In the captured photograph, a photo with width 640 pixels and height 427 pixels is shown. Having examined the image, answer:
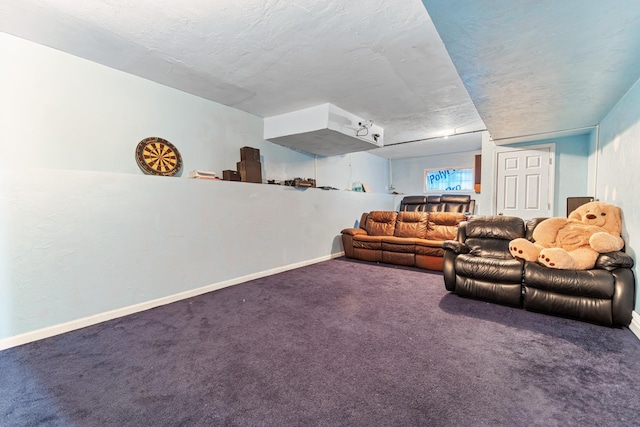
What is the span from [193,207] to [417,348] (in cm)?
266

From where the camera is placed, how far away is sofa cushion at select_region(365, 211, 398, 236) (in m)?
5.17

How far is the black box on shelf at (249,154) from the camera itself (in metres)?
3.71

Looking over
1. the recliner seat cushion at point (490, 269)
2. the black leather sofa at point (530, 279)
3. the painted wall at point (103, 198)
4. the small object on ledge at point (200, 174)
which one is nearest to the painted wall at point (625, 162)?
the black leather sofa at point (530, 279)

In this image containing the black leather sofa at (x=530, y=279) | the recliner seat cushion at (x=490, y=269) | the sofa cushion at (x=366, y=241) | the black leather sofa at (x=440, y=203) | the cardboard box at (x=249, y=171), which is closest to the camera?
the black leather sofa at (x=530, y=279)

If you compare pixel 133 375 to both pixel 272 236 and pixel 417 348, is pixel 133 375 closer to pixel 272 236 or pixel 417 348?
pixel 417 348

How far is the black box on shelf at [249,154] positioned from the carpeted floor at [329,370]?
6.49 feet

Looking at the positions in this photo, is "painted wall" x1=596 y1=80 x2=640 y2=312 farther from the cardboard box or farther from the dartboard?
the dartboard

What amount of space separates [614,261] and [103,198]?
443 centimetres

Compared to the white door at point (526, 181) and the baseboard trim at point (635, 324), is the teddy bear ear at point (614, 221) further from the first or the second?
the white door at point (526, 181)

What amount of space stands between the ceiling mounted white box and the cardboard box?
613 millimetres

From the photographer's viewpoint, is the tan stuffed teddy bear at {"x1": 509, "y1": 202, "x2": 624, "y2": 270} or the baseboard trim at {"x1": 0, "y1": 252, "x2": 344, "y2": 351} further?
the tan stuffed teddy bear at {"x1": 509, "y1": 202, "x2": 624, "y2": 270}

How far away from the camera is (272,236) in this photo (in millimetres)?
4055

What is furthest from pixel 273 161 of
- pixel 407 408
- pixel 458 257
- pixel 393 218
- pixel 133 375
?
pixel 407 408

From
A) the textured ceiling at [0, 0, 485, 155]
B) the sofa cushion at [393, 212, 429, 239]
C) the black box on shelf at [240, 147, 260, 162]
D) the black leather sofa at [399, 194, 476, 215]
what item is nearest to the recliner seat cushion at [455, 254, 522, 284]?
the sofa cushion at [393, 212, 429, 239]
